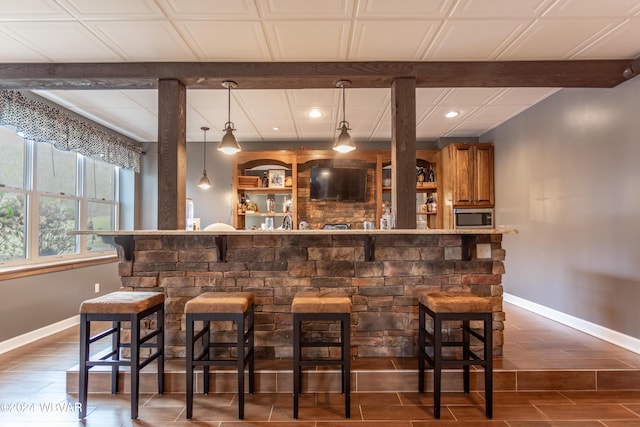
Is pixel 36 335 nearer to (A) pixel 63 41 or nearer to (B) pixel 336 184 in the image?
(A) pixel 63 41

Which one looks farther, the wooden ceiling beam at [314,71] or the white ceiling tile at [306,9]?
the wooden ceiling beam at [314,71]

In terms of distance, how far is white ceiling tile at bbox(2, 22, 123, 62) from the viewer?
8.11ft

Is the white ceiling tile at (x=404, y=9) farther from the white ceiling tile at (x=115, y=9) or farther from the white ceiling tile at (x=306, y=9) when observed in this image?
the white ceiling tile at (x=115, y=9)

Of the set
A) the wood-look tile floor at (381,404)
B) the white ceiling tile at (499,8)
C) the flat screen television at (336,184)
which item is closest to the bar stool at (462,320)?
the wood-look tile floor at (381,404)

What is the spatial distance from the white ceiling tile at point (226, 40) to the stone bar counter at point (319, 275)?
59.1 inches

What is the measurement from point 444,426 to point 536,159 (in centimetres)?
340

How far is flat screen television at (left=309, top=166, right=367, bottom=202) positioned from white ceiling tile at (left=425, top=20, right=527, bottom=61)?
9.09ft

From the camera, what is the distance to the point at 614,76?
3.00 m

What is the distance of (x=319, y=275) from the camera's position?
2680 millimetres

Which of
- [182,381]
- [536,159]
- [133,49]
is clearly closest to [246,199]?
[133,49]

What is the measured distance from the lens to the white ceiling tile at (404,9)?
7.33 feet

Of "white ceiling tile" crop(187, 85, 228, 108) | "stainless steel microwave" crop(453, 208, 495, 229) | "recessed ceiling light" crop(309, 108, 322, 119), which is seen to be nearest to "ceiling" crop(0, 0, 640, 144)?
"white ceiling tile" crop(187, 85, 228, 108)

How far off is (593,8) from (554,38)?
1.19 feet

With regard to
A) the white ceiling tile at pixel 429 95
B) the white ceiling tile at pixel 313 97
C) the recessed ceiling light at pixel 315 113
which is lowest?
the recessed ceiling light at pixel 315 113
